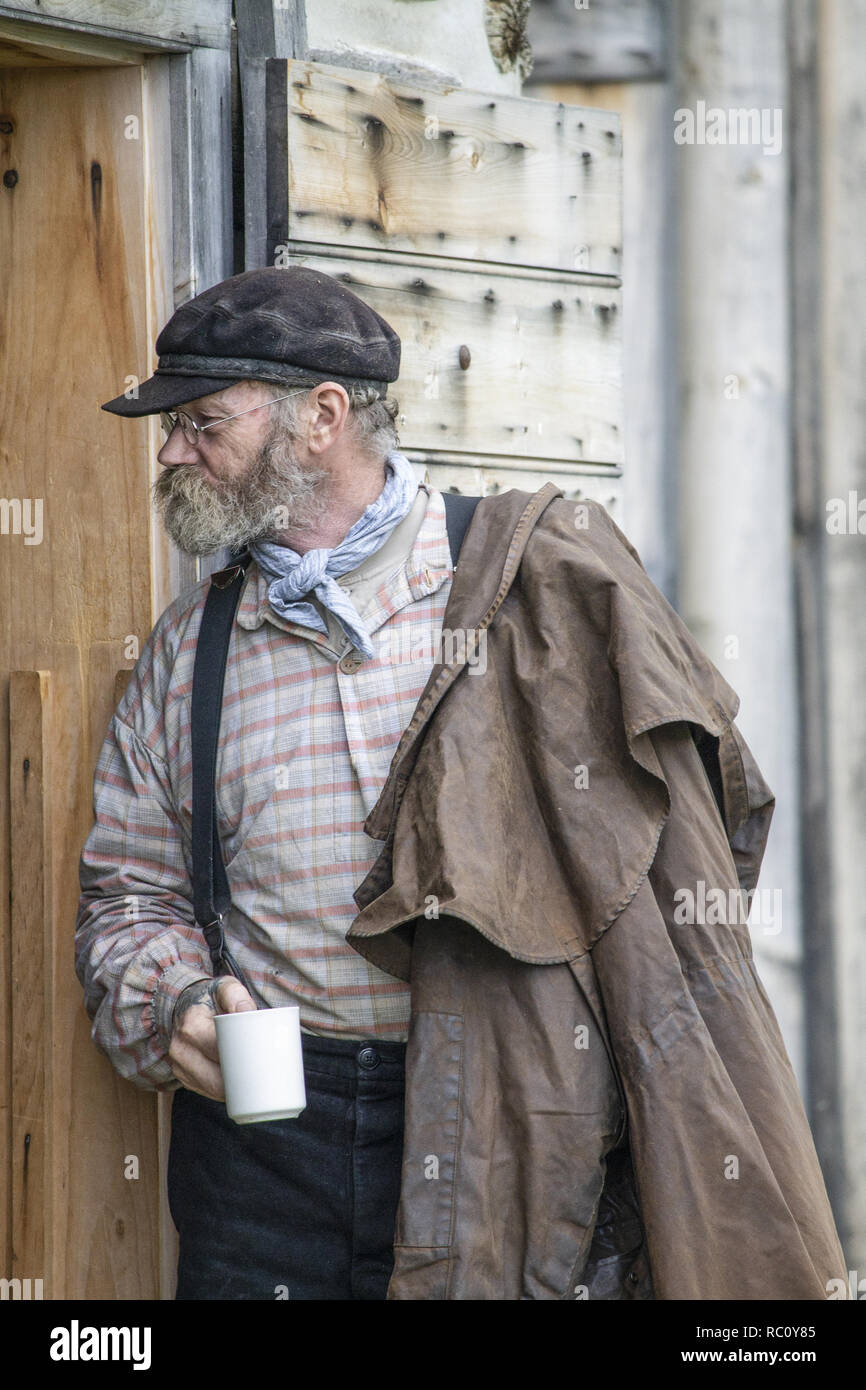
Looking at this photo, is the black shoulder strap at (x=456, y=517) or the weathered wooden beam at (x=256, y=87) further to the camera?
the weathered wooden beam at (x=256, y=87)

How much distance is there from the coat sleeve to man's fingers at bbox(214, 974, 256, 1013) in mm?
147

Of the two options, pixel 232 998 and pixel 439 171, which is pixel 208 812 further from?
pixel 439 171

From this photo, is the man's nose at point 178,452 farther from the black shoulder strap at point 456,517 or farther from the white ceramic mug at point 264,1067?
the white ceramic mug at point 264,1067

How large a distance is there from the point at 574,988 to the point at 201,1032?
49 cm

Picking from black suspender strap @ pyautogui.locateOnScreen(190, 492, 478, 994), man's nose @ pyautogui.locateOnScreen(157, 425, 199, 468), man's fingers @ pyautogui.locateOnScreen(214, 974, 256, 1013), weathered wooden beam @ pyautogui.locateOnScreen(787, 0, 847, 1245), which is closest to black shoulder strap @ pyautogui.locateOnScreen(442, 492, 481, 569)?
black suspender strap @ pyautogui.locateOnScreen(190, 492, 478, 994)

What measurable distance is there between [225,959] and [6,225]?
1297mm

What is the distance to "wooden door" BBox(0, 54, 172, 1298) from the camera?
7.93 feet

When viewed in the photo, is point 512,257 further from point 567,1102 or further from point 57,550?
point 567,1102

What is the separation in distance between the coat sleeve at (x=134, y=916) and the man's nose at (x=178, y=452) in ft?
1.31

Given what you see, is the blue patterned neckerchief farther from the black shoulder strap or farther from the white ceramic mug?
the white ceramic mug

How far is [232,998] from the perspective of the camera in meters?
1.90

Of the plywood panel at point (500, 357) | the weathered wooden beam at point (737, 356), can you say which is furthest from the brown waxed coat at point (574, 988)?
the weathered wooden beam at point (737, 356)

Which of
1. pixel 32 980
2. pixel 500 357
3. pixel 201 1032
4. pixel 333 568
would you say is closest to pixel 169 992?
pixel 201 1032

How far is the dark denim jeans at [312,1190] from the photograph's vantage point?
6.64 ft
